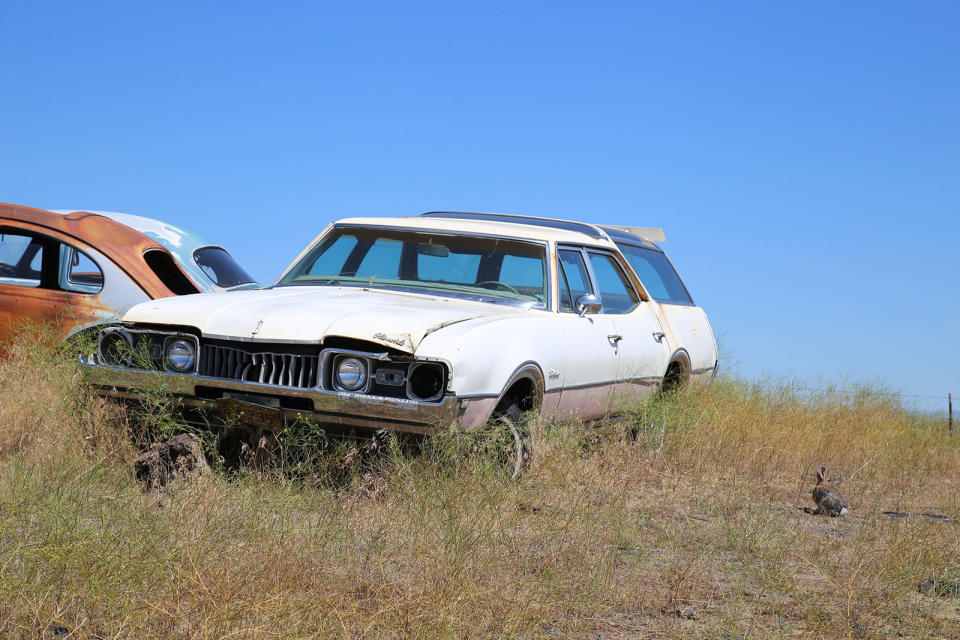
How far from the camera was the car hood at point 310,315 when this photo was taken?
506cm

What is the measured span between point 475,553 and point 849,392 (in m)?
9.83

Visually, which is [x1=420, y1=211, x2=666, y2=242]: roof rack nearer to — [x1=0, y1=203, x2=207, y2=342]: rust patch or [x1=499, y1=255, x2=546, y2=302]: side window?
[x1=499, y1=255, x2=546, y2=302]: side window

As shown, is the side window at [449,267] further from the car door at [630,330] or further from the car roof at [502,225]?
the car door at [630,330]

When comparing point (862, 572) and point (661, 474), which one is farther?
point (661, 474)

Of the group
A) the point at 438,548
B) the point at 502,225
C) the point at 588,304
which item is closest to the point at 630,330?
the point at 588,304

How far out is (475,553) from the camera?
424cm

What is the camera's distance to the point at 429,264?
22.4 ft

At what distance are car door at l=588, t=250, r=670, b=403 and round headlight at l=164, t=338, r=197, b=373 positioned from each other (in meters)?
3.02

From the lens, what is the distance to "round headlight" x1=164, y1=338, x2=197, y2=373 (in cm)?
542

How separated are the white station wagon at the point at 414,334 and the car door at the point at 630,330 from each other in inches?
0.7

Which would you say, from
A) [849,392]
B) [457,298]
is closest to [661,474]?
[457,298]

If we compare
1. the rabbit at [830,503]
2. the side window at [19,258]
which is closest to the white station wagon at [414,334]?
the rabbit at [830,503]

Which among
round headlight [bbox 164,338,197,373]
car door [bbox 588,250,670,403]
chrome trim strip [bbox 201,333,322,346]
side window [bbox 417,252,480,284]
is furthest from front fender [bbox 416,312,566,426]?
round headlight [bbox 164,338,197,373]

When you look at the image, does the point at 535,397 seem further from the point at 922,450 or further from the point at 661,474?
the point at 922,450
